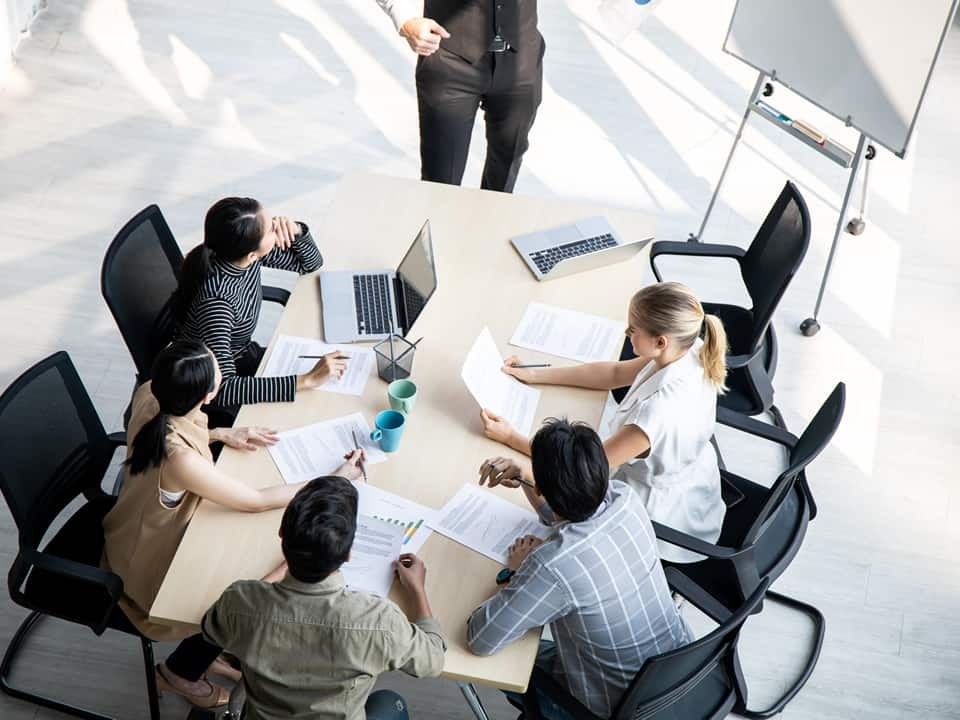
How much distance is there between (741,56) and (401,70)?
1.97 meters

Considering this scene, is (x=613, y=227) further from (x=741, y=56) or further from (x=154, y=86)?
(x=154, y=86)

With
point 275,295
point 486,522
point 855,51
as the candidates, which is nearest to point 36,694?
point 275,295

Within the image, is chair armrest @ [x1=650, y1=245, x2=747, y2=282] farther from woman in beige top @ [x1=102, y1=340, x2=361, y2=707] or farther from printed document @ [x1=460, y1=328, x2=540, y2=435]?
woman in beige top @ [x1=102, y1=340, x2=361, y2=707]

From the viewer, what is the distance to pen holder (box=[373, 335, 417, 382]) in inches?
117

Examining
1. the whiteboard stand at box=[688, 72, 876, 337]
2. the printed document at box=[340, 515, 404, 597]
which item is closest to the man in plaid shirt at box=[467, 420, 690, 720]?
the printed document at box=[340, 515, 404, 597]

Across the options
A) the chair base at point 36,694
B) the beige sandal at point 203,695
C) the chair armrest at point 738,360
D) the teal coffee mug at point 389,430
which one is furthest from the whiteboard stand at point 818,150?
the chair base at point 36,694

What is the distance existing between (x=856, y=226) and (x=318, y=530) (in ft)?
11.6

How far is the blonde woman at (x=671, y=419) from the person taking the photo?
2.80 meters

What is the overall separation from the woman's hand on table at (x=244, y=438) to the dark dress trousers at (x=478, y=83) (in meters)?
1.53

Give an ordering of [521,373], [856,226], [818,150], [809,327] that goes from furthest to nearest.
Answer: [856,226] → [809,327] → [818,150] → [521,373]

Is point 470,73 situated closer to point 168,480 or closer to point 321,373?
point 321,373

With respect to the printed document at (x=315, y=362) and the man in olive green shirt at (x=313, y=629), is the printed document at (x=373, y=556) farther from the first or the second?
the printed document at (x=315, y=362)

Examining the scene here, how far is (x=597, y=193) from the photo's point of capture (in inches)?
198

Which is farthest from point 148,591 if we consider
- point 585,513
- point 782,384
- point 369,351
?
point 782,384
